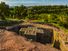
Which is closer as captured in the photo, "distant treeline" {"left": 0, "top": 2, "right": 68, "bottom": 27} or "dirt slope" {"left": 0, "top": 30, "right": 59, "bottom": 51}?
"dirt slope" {"left": 0, "top": 30, "right": 59, "bottom": 51}

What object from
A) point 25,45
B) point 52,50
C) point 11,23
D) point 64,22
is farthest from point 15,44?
point 11,23

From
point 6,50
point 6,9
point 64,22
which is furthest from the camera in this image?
point 6,9

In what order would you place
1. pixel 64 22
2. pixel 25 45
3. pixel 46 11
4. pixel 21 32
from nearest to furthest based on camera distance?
pixel 25 45, pixel 21 32, pixel 64 22, pixel 46 11

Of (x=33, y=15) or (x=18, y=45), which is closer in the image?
(x=18, y=45)

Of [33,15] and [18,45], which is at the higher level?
[33,15]

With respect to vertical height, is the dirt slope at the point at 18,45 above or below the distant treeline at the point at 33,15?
below

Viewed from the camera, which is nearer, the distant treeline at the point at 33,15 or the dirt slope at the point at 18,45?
the dirt slope at the point at 18,45

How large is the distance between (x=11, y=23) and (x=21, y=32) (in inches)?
410

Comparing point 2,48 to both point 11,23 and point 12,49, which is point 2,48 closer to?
point 12,49

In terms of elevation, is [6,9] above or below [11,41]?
above

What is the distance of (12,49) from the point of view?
21.7 metres

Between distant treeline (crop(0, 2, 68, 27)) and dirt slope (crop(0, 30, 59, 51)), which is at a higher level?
distant treeline (crop(0, 2, 68, 27))

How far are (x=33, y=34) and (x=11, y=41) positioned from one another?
4091 mm

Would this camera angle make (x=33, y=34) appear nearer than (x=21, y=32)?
Yes
